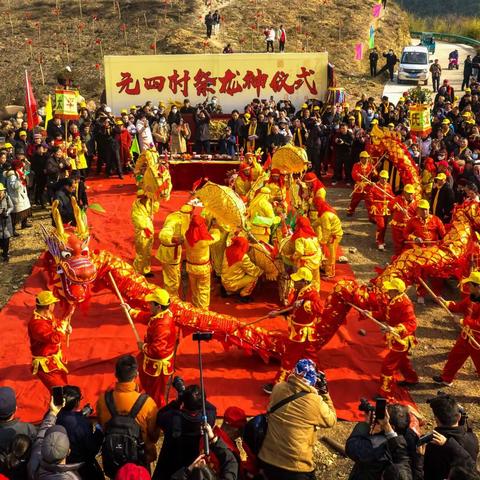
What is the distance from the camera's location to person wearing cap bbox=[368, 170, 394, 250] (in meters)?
9.89

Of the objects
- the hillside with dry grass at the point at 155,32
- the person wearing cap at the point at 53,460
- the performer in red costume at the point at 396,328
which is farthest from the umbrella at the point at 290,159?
the hillside with dry grass at the point at 155,32

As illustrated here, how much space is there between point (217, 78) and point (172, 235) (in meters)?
10.7

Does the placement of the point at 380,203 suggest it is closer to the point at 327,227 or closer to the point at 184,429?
the point at 327,227

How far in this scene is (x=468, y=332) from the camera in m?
5.97

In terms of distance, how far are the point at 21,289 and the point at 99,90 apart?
1684 cm

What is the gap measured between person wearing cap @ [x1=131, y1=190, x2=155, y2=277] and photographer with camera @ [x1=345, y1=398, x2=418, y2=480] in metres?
5.32

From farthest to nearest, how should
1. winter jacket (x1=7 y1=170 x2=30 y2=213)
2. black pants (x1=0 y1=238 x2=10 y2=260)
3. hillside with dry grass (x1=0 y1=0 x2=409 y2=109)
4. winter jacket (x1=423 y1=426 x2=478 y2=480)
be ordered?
hillside with dry grass (x1=0 y1=0 x2=409 y2=109) → winter jacket (x1=7 y1=170 x2=30 y2=213) → black pants (x1=0 y1=238 x2=10 y2=260) → winter jacket (x1=423 y1=426 x2=478 y2=480)

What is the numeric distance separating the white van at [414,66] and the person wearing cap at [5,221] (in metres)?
18.3

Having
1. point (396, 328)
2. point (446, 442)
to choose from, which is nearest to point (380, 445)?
point (446, 442)

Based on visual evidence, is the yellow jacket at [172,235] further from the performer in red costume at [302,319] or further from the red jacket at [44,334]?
the red jacket at [44,334]

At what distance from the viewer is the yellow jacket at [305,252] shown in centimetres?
712

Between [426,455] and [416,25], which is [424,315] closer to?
[426,455]

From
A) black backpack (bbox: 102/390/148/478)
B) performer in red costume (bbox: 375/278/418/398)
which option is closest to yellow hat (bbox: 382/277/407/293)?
performer in red costume (bbox: 375/278/418/398)

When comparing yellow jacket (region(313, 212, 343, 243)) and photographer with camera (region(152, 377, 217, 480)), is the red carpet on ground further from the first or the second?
photographer with camera (region(152, 377, 217, 480))
